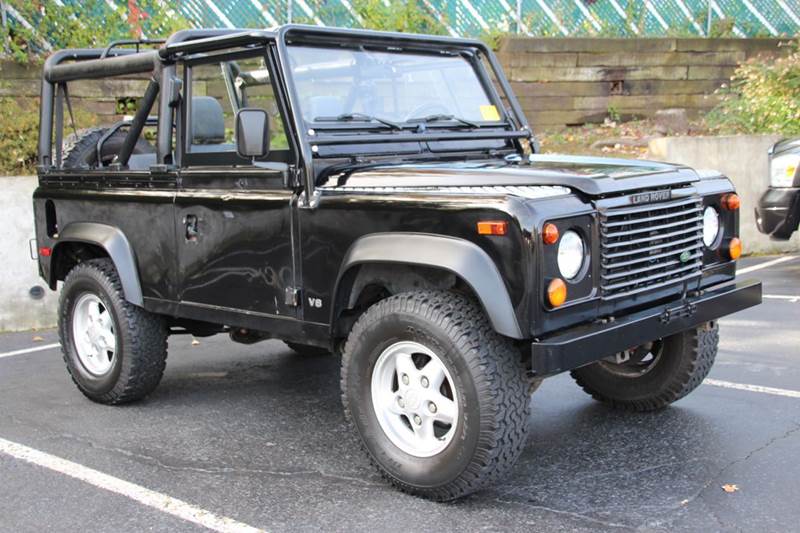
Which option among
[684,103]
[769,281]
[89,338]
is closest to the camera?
[89,338]

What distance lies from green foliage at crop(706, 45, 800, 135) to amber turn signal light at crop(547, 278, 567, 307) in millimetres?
9103

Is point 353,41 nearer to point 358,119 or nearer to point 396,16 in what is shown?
point 358,119

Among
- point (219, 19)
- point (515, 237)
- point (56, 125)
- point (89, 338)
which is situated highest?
point (219, 19)

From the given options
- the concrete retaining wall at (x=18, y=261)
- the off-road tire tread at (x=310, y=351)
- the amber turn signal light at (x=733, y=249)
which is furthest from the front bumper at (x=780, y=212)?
the concrete retaining wall at (x=18, y=261)

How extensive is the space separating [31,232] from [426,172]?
5161 mm

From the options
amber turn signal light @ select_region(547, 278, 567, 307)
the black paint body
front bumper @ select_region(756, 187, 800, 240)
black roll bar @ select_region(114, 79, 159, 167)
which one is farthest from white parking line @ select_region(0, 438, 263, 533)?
front bumper @ select_region(756, 187, 800, 240)

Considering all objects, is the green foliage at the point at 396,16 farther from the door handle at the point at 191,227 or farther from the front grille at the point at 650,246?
the front grille at the point at 650,246

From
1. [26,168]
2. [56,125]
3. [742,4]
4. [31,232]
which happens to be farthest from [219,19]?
[742,4]

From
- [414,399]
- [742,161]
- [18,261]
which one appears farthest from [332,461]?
[742,161]

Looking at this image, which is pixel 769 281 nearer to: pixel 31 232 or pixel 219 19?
pixel 31 232

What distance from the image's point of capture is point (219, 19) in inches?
493

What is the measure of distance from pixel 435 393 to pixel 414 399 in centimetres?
11

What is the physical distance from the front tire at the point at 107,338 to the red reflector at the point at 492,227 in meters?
2.55

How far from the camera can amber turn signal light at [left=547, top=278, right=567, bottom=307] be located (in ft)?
12.0
